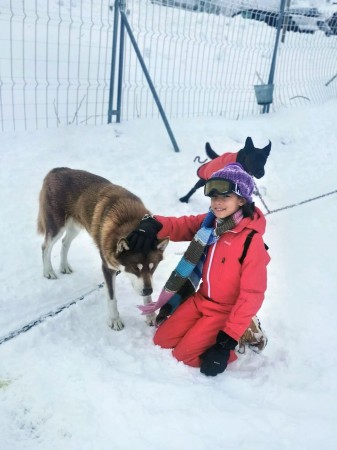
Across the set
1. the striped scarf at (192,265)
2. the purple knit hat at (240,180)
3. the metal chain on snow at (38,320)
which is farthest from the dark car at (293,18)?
the metal chain on snow at (38,320)

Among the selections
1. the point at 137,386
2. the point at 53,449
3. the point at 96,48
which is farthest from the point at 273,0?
the point at 53,449

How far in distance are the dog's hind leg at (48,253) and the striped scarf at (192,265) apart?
1043mm

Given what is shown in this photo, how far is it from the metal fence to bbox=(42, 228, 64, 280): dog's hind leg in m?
2.73

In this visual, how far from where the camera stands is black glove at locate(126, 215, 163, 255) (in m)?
2.53

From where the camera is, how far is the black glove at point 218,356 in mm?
2355

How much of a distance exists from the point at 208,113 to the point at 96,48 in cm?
265

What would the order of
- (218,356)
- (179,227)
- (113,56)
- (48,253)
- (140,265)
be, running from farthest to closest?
(113,56) → (48,253) → (179,227) → (140,265) → (218,356)

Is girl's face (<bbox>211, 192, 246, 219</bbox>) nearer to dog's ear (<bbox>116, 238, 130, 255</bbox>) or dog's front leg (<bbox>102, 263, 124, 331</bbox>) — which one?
dog's ear (<bbox>116, 238, 130, 255</bbox>)

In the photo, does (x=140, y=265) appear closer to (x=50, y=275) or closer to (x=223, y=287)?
(x=223, y=287)

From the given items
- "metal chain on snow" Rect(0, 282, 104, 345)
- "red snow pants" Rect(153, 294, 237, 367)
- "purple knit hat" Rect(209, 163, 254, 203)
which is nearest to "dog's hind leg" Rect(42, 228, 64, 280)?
"metal chain on snow" Rect(0, 282, 104, 345)

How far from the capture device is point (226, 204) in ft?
8.00

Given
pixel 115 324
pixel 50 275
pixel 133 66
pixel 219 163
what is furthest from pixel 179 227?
pixel 133 66

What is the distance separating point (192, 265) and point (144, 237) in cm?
37

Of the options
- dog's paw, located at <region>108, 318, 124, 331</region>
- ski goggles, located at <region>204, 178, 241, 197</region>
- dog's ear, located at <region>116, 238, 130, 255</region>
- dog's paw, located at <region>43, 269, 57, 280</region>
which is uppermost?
ski goggles, located at <region>204, 178, 241, 197</region>
